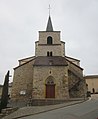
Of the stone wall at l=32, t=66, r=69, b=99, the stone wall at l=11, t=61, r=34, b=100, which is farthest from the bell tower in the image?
the stone wall at l=32, t=66, r=69, b=99

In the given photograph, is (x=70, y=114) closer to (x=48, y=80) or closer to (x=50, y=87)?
(x=50, y=87)

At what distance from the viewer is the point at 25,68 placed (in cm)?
2969

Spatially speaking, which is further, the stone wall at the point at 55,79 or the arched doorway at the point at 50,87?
the arched doorway at the point at 50,87

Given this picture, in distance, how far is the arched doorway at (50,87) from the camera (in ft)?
84.1

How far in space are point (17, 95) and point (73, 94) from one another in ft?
29.9

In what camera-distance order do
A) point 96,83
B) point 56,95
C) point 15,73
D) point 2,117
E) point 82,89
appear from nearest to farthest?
point 2,117 < point 56,95 < point 82,89 < point 15,73 < point 96,83

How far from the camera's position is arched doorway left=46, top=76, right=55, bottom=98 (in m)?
25.6

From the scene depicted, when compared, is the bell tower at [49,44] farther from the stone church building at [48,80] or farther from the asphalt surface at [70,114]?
the asphalt surface at [70,114]

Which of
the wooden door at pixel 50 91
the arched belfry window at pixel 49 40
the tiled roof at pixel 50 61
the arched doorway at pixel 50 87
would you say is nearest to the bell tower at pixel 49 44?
the arched belfry window at pixel 49 40

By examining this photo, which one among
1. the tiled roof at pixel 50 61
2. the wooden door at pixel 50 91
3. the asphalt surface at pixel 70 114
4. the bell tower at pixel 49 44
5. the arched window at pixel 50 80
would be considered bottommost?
the asphalt surface at pixel 70 114

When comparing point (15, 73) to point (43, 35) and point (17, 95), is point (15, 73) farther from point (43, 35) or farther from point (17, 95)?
point (43, 35)

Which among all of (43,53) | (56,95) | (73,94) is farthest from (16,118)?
(43,53)

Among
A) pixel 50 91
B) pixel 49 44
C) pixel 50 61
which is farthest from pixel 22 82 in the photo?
pixel 49 44

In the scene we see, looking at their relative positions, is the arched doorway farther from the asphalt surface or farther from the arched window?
the asphalt surface
